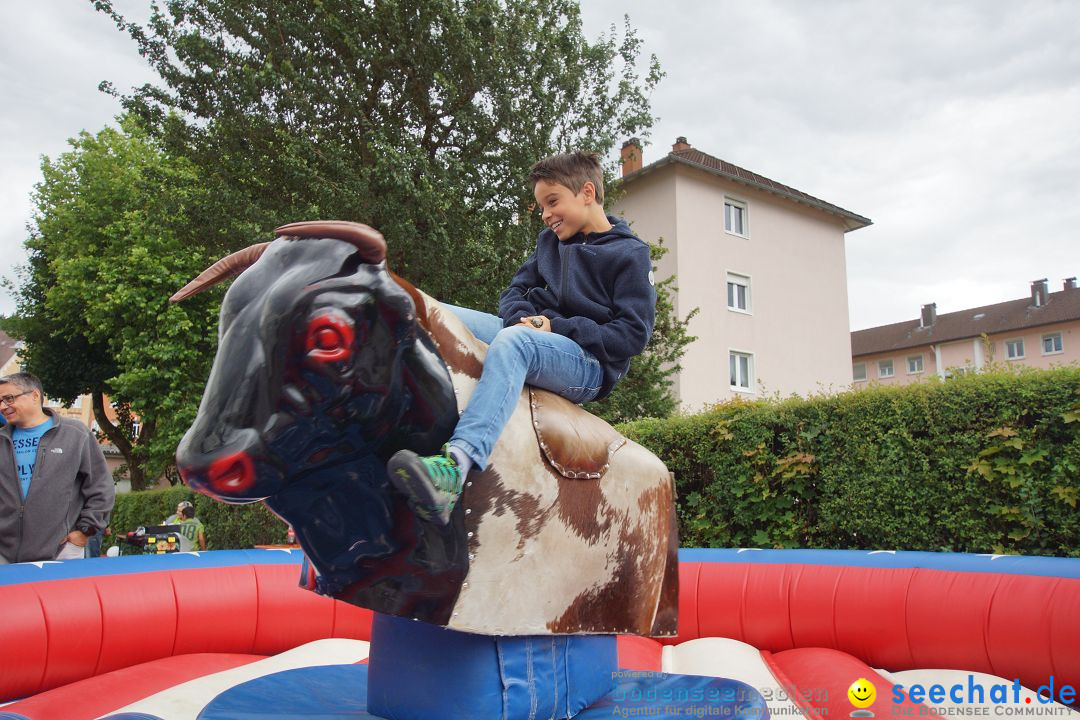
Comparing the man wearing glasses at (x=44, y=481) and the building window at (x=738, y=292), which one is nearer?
the man wearing glasses at (x=44, y=481)

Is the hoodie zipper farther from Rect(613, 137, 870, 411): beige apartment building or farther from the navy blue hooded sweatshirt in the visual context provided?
Rect(613, 137, 870, 411): beige apartment building

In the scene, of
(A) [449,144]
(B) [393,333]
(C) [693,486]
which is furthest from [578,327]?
(A) [449,144]

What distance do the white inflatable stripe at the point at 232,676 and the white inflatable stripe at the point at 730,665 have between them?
1.47m

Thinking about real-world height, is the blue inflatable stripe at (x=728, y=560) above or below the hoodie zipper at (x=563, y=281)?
below

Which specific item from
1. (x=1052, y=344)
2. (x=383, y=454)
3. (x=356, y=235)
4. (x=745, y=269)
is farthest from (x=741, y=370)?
(x=1052, y=344)

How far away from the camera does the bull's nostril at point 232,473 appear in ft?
4.68

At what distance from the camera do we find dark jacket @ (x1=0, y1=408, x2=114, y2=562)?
390 centimetres

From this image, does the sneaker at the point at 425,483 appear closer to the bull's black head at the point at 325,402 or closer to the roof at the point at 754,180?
the bull's black head at the point at 325,402

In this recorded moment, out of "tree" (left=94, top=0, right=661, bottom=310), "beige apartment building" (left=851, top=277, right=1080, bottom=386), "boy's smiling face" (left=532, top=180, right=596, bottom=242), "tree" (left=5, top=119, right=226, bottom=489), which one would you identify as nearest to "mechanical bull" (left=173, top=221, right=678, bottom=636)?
"boy's smiling face" (left=532, top=180, right=596, bottom=242)

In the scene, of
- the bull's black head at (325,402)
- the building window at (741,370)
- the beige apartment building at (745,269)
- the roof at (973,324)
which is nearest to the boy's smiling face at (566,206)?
the bull's black head at (325,402)

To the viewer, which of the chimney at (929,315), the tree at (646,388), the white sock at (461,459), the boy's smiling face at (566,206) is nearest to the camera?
the white sock at (461,459)

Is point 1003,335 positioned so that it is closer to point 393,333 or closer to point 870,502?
point 870,502

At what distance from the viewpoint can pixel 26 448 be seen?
403 centimetres

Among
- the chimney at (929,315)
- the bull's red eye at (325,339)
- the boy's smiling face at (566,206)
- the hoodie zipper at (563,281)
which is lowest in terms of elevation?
the bull's red eye at (325,339)
